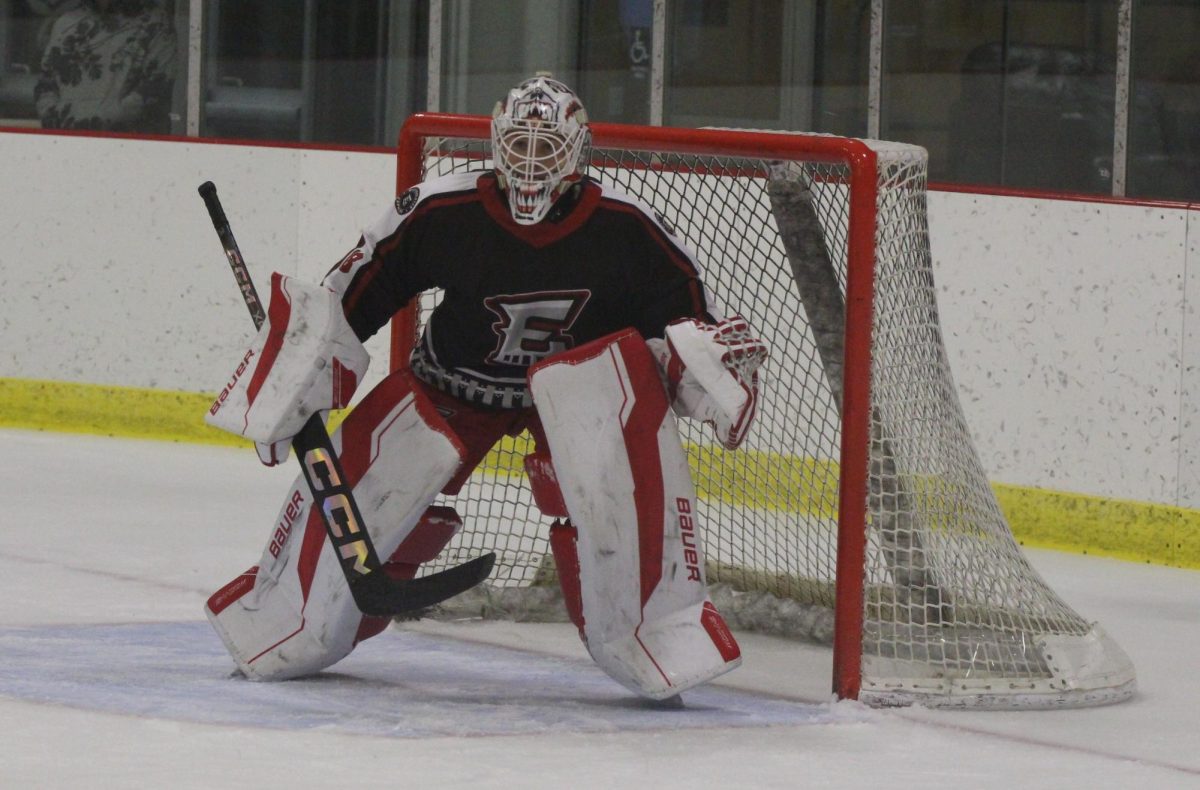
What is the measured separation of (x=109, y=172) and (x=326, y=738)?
12.2ft

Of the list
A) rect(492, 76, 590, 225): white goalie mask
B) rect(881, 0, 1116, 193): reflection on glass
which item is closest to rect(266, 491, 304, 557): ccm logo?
rect(492, 76, 590, 225): white goalie mask

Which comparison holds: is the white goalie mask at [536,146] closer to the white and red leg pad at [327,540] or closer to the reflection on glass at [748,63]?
the white and red leg pad at [327,540]

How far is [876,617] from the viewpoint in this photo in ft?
11.8

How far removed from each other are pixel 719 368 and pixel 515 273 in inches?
14.3

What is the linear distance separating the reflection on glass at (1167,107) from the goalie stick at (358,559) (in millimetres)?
2943

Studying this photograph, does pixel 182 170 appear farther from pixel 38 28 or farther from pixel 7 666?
pixel 7 666

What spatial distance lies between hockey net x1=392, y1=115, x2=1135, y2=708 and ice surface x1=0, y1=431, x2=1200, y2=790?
7 centimetres

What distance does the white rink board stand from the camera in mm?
4836

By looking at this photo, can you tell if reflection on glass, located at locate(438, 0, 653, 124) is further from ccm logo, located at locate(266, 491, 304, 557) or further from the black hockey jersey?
ccm logo, located at locate(266, 491, 304, 557)

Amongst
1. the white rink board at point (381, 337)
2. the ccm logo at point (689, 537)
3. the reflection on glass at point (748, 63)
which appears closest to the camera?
the ccm logo at point (689, 537)

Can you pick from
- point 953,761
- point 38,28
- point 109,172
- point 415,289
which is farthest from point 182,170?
point 953,761

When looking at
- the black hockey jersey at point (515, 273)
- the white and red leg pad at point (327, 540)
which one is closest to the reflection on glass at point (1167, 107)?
the black hockey jersey at point (515, 273)

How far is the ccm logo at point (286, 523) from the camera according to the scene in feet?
11.3

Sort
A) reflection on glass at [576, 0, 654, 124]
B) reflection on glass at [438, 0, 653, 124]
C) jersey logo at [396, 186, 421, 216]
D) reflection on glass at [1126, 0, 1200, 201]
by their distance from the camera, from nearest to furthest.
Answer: jersey logo at [396, 186, 421, 216], reflection on glass at [1126, 0, 1200, 201], reflection on glass at [576, 0, 654, 124], reflection on glass at [438, 0, 653, 124]
